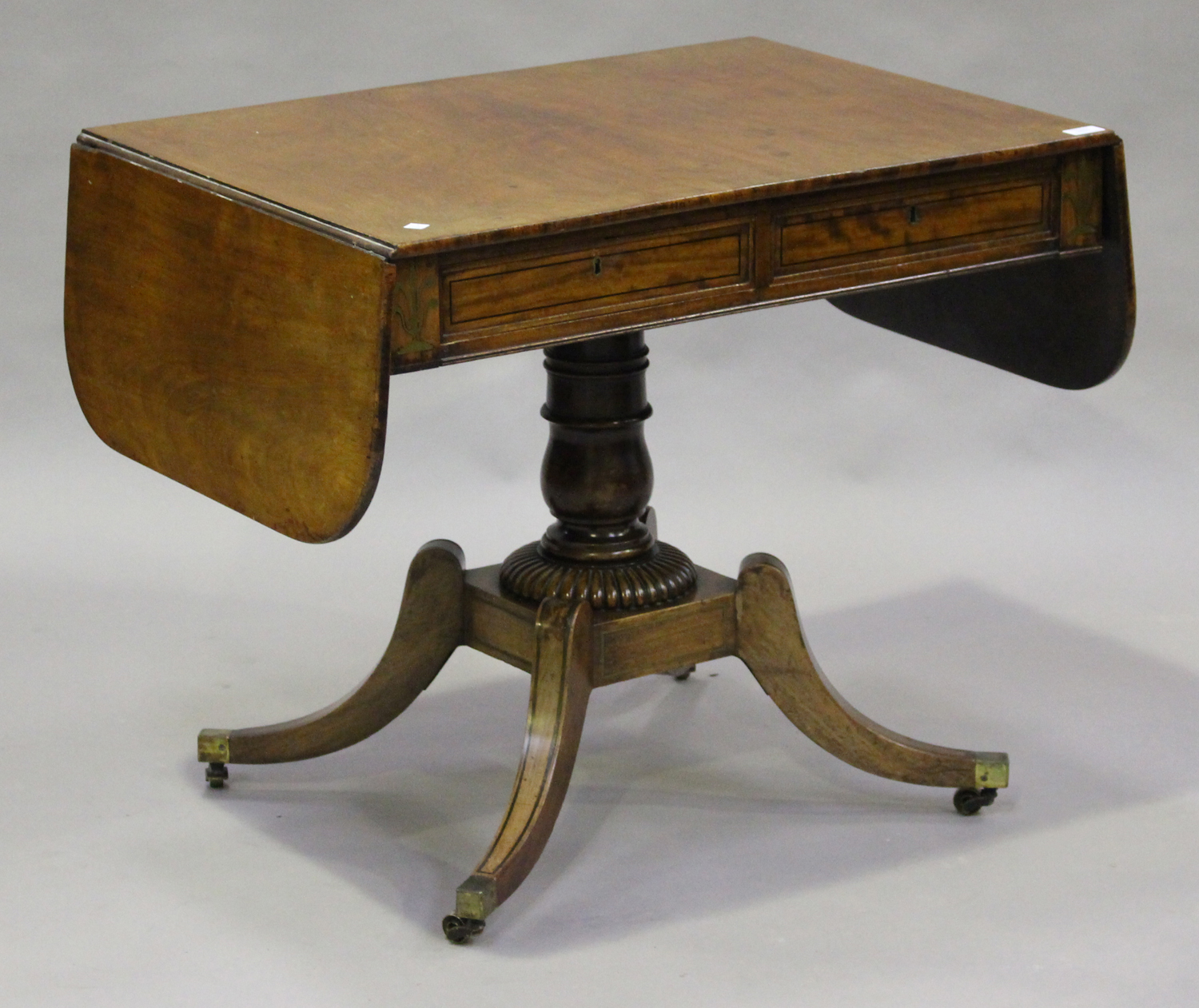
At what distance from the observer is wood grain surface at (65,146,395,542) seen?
2.66m

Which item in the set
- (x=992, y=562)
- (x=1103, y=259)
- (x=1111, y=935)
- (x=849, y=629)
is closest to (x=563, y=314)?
(x=1103, y=259)

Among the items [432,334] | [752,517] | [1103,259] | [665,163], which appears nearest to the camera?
[432,334]

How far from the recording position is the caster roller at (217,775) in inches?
133

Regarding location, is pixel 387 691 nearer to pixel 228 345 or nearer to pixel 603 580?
pixel 603 580

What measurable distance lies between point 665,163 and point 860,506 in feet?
5.11

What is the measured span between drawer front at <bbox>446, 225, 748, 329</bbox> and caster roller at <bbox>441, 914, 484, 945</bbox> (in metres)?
0.70

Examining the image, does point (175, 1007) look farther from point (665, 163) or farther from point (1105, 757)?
point (1105, 757)

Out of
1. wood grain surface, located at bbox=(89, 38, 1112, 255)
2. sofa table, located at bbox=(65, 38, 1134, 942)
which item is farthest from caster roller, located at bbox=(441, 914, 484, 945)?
wood grain surface, located at bbox=(89, 38, 1112, 255)

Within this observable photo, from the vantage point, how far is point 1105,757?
136 inches

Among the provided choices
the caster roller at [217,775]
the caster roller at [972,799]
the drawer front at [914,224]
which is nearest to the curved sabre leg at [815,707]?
the caster roller at [972,799]

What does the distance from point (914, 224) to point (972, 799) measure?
78 cm

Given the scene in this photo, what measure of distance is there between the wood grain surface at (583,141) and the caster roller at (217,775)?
845 mm

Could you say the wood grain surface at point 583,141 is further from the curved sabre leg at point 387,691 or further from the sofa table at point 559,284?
the curved sabre leg at point 387,691

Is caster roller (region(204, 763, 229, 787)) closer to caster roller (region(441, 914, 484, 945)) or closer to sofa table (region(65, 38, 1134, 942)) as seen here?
sofa table (region(65, 38, 1134, 942))
